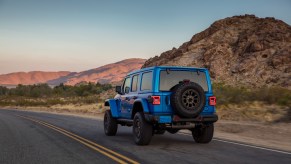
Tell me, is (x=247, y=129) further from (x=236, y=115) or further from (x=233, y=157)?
(x=233, y=157)

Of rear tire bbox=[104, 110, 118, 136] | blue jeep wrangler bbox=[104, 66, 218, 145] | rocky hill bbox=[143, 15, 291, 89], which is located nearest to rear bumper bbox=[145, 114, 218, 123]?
blue jeep wrangler bbox=[104, 66, 218, 145]

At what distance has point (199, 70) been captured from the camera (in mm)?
11320

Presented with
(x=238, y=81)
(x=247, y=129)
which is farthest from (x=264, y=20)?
(x=247, y=129)

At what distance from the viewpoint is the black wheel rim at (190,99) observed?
34.1 ft

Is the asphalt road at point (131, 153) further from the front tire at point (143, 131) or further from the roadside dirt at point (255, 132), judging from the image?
the roadside dirt at point (255, 132)

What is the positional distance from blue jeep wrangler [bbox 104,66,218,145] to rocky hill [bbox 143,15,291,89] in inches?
1467

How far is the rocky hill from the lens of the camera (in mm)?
52375

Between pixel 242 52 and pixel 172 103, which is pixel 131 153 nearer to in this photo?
pixel 172 103

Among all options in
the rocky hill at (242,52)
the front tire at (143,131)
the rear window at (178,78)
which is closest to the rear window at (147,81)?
the rear window at (178,78)

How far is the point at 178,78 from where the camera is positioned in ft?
36.1

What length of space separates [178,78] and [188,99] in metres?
0.82

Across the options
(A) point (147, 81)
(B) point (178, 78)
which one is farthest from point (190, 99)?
(A) point (147, 81)

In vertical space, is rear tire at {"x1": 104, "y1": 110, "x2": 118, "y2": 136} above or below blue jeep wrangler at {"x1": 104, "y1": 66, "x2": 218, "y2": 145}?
below

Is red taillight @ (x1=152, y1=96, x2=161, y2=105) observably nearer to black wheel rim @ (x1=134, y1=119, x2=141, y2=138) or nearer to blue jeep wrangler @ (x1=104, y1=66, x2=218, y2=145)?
blue jeep wrangler @ (x1=104, y1=66, x2=218, y2=145)
